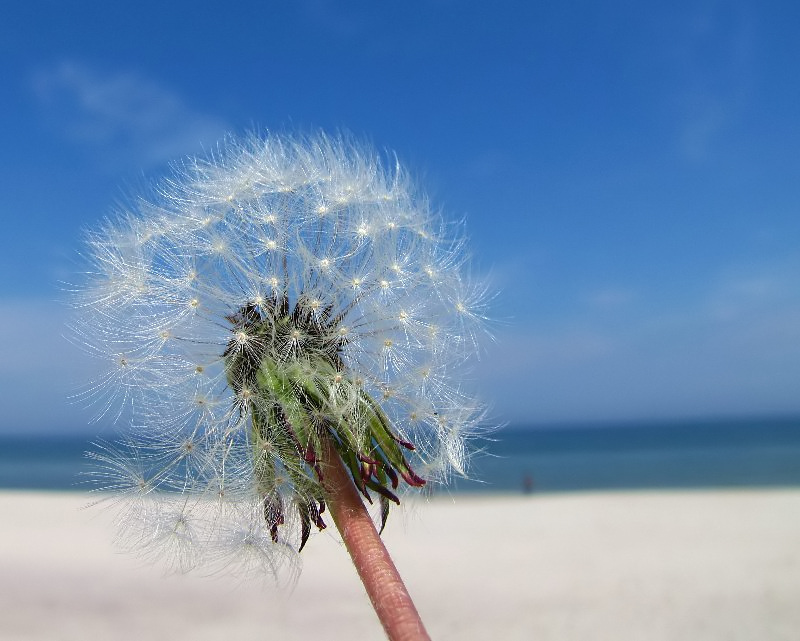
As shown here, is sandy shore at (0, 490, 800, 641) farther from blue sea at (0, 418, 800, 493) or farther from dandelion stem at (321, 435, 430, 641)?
blue sea at (0, 418, 800, 493)

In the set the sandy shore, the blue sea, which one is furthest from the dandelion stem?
the blue sea

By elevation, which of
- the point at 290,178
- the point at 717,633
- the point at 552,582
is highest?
the point at 290,178

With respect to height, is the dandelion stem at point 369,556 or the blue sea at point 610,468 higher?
the blue sea at point 610,468

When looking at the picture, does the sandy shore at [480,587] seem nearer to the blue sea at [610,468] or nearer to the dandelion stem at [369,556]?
the dandelion stem at [369,556]

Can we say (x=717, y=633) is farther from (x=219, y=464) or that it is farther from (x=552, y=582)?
(x=219, y=464)

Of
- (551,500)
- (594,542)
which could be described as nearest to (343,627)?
(594,542)

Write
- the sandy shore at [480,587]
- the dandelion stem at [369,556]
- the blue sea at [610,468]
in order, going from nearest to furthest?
the dandelion stem at [369,556], the sandy shore at [480,587], the blue sea at [610,468]

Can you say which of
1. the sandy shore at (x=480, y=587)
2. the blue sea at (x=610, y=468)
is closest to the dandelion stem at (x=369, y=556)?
the sandy shore at (x=480, y=587)
